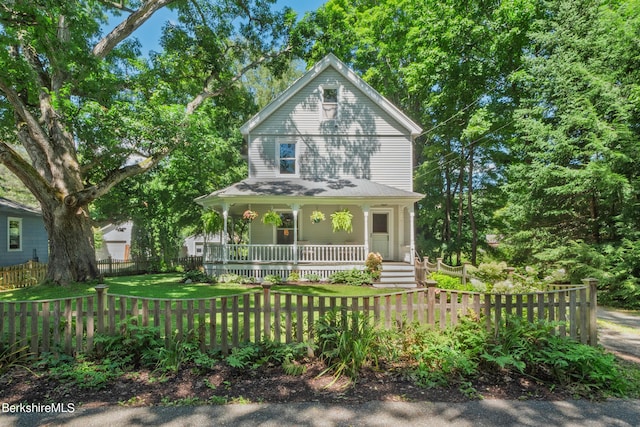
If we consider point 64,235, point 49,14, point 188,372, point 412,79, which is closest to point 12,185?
point 64,235

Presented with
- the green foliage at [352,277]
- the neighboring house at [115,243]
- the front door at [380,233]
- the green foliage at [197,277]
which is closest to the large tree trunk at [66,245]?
the green foliage at [197,277]

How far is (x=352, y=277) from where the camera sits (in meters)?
12.7

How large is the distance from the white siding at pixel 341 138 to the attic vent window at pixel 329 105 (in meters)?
0.22

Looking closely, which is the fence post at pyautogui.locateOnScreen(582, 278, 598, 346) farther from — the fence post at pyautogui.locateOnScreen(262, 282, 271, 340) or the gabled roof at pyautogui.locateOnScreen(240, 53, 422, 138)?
the gabled roof at pyautogui.locateOnScreen(240, 53, 422, 138)

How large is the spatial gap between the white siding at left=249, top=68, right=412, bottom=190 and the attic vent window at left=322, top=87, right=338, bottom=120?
0.22 meters

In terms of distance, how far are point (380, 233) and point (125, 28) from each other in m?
13.5

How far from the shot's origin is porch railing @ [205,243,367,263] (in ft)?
44.2

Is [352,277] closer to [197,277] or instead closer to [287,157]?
[197,277]

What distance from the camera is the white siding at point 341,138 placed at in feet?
51.6

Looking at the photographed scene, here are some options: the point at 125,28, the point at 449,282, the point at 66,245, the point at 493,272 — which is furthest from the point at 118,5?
the point at 493,272

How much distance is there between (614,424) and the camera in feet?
10.0

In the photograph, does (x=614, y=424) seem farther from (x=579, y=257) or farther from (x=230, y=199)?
(x=230, y=199)

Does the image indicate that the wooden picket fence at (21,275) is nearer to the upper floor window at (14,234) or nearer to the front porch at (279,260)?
the upper floor window at (14,234)

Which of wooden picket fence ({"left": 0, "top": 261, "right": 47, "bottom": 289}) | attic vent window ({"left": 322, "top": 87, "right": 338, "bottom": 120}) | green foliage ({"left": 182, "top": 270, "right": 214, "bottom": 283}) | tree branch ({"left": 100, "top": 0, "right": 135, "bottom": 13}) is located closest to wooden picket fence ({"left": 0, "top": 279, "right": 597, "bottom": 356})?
green foliage ({"left": 182, "top": 270, "right": 214, "bottom": 283})
